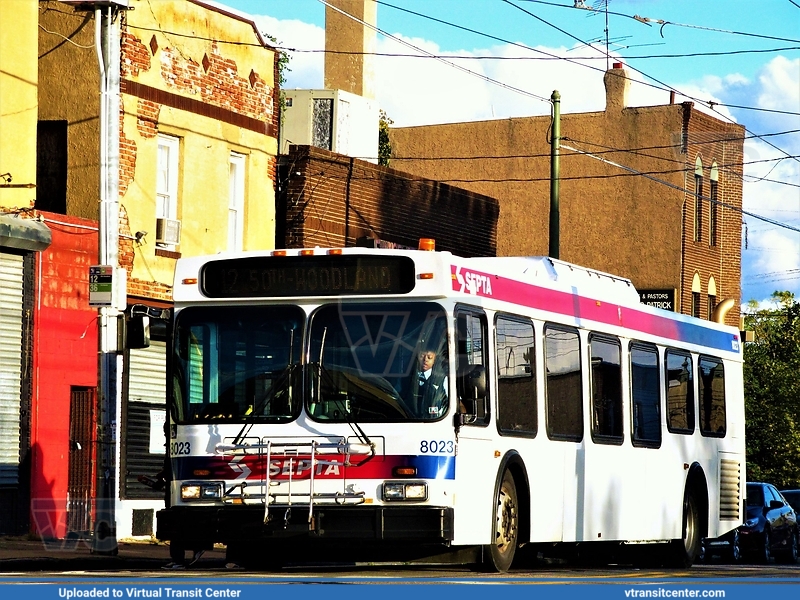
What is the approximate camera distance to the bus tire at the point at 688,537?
63.9 feet

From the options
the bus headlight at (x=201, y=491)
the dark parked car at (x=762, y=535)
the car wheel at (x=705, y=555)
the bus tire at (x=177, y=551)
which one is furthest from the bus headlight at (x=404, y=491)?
the car wheel at (x=705, y=555)

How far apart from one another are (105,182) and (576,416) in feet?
22.9

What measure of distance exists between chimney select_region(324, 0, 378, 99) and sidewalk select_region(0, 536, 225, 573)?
659 inches

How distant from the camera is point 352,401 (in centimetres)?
1380

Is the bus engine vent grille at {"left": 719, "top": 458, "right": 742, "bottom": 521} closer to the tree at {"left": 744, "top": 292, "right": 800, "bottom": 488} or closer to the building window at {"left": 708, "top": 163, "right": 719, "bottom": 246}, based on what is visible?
the building window at {"left": 708, "top": 163, "right": 719, "bottom": 246}

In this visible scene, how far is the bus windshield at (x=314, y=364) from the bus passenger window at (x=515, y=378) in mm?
1091

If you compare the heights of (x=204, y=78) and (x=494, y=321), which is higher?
(x=204, y=78)

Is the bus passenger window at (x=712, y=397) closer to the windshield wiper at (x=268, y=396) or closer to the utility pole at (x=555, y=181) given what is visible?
the windshield wiper at (x=268, y=396)

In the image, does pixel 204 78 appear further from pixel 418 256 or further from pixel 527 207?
pixel 527 207

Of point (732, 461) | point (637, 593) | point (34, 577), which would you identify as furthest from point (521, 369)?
point (732, 461)

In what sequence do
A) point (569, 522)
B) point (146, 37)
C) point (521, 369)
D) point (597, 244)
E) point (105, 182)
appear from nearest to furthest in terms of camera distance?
point (521, 369) < point (569, 522) < point (105, 182) < point (146, 37) < point (597, 244)

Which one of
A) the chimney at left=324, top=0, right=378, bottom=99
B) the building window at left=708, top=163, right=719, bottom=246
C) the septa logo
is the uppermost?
the chimney at left=324, top=0, right=378, bottom=99

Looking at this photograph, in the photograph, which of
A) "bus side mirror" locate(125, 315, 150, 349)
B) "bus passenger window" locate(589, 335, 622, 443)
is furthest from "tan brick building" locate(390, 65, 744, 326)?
"bus side mirror" locate(125, 315, 150, 349)

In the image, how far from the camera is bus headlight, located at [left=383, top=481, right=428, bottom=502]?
44.6ft
